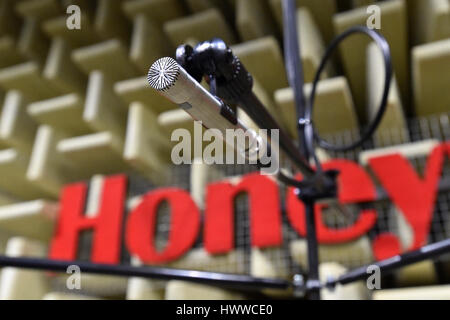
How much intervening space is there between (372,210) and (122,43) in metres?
1.00

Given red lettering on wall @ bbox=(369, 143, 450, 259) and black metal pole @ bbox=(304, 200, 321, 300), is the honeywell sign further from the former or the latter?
black metal pole @ bbox=(304, 200, 321, 300)

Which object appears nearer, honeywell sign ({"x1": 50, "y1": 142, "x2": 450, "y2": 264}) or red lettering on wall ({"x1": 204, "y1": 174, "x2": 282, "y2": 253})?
honeywell sign ({"x1": 50, "y1": 142, "x2": 450, "y2": 264})

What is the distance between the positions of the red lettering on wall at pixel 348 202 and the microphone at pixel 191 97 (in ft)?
2.58

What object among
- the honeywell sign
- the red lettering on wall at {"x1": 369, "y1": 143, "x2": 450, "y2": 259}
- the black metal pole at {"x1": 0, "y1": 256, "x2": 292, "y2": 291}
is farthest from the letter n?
the black metal pole at {"x1": 0, "y1": 256, "x2": 292, "y2": 291}

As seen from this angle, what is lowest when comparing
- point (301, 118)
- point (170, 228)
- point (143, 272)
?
point (143, 272)

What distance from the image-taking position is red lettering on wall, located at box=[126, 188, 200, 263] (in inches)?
47.3

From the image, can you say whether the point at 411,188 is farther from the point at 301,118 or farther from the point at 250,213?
the point at 301,118

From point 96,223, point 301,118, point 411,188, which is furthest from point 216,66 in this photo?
point 96,223

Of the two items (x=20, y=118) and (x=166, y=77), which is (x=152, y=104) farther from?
(x=166, y=77)

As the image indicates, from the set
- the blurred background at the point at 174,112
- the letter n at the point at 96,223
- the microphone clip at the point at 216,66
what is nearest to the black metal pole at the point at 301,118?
the microphone clip at the point at 216,66

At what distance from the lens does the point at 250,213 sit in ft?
3.89

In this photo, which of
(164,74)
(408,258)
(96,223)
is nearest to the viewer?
(164,74)

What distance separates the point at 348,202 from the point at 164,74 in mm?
916

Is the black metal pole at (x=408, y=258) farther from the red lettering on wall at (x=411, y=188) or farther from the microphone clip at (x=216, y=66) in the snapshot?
the red lettering on wall at (x=411, y=188)
